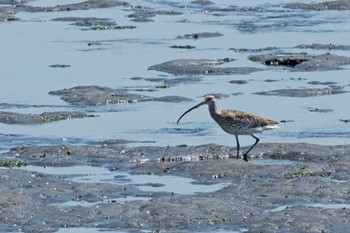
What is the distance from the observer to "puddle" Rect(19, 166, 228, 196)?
24.0 m

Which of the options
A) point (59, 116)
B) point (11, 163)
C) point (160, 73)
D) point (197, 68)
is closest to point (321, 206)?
point (11, 163)

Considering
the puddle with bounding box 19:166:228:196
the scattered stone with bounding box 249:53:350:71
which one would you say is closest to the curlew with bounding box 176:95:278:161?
the puddle with bounding box 19:166:228:196

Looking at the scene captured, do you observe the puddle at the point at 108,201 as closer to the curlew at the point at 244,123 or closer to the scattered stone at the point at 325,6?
the curlew at the point at 244,123

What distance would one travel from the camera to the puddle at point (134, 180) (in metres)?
24.0

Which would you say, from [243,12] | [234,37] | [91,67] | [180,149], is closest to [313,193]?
[180,149]

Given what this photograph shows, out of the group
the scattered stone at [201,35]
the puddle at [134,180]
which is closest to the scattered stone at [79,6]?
the scattered stone at [201,35]

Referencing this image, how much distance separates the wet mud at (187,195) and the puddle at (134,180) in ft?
0.33

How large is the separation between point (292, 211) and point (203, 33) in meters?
27.4

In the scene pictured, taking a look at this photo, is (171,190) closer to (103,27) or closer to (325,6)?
(103,27)

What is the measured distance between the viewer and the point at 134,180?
24.8 m

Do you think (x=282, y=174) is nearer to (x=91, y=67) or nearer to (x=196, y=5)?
(x=91, y=67)

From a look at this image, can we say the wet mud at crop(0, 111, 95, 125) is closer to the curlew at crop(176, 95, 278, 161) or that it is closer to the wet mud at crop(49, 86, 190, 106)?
the wet mud at crop(49, 86, 190, 106)

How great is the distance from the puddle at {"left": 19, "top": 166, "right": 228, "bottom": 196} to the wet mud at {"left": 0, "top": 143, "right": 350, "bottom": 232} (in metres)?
0.10

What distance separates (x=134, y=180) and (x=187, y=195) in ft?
5.56
